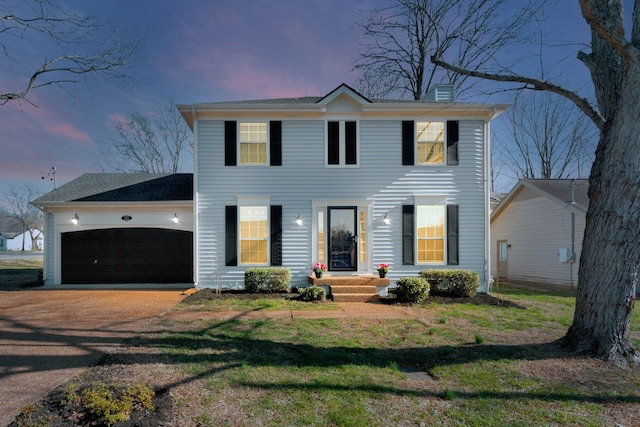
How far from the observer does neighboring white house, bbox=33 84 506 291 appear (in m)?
10.9

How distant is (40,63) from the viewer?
1020cm

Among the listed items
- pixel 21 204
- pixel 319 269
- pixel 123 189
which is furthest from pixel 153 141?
pixel 21 204

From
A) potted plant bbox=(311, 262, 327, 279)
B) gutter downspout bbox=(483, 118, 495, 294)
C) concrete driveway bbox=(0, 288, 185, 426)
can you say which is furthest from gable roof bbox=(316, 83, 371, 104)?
concrete driveway bbox=(0, 288, 185, 426)

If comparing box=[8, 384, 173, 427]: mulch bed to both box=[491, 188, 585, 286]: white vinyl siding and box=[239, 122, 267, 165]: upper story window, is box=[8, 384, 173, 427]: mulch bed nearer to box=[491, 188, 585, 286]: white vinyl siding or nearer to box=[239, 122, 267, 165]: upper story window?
box=[239, 122, 267, 165]: upper story window

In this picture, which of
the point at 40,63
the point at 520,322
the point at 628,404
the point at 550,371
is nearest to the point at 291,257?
the point at 520,322

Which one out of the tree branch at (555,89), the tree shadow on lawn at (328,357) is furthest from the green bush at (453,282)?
the tree branch at (555,89)

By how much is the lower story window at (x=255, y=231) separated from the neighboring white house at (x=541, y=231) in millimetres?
9674

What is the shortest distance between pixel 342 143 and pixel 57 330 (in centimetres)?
874

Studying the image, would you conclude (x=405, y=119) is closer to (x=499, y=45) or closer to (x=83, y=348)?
(x=499, y=45)

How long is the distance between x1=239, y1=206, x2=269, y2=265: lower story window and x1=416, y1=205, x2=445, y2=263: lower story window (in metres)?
5.09

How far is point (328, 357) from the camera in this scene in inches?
196

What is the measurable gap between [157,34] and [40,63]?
3.57 m

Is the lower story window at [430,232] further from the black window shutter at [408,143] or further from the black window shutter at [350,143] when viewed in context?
the black window shutter at [350,143]

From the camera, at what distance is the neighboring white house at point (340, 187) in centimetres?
1090
